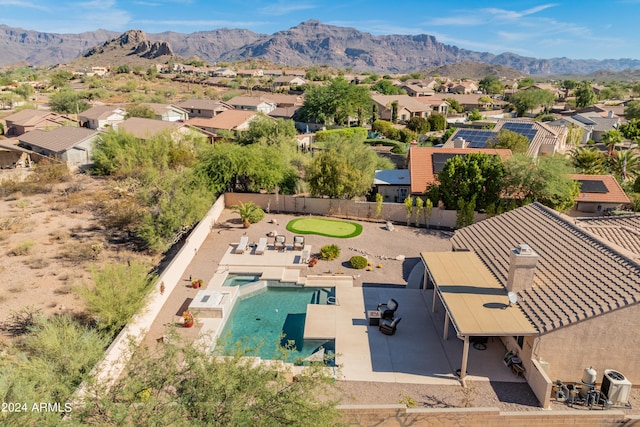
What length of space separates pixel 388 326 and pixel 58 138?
44.7m

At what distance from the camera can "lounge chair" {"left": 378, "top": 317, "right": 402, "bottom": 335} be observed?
17.8 m

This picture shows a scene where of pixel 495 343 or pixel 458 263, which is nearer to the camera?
pixel 495 343

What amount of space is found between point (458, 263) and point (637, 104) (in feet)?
263

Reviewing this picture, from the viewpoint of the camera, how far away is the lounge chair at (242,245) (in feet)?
85.5

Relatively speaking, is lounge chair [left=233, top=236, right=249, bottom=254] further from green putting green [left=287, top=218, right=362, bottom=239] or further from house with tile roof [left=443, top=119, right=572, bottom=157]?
house with tile roof [left=443, top=119, right=572, bottom=157]

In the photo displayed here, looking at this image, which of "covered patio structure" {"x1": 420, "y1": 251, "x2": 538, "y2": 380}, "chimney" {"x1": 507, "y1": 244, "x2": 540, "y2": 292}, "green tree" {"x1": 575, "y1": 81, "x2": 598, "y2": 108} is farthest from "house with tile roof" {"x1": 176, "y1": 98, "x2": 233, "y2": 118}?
"green tree" {"x1": 575, "y1": 81, "x2": 598, "y2": 108}

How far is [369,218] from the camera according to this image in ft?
107

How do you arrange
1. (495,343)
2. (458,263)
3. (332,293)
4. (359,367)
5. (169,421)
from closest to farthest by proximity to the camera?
(169,421)
(359,367)
(495,343)
(458,263)
(332,293)

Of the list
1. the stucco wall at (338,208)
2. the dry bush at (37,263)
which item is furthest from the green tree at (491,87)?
the dry bush at (37,263)

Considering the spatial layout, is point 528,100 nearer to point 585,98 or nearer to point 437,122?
point 585,98

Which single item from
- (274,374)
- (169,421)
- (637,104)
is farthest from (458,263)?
(637,104)

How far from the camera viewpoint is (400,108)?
261 ft

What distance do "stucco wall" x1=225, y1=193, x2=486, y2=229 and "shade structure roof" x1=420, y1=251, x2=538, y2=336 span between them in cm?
1061

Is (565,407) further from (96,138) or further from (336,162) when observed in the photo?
(96,138)
